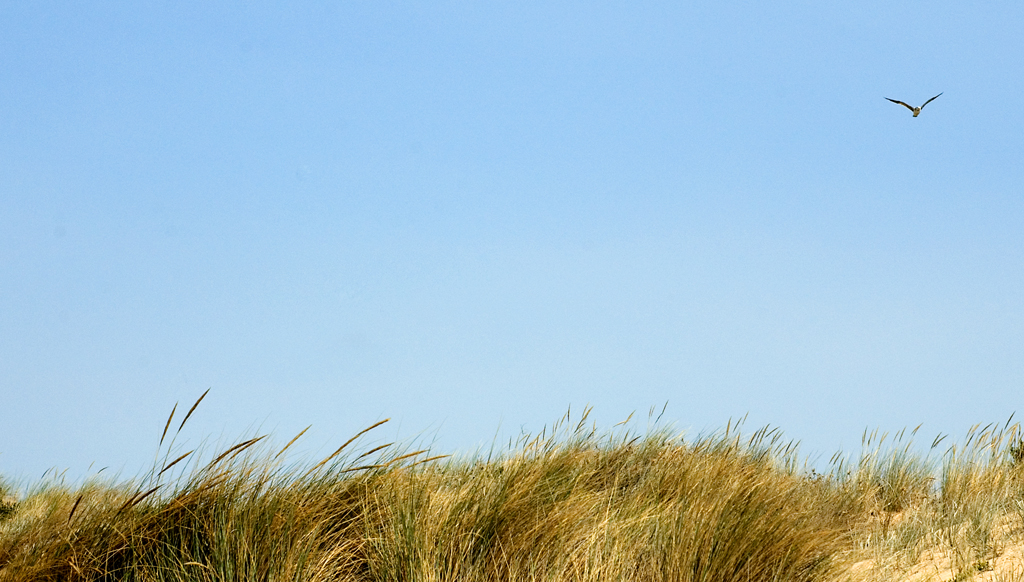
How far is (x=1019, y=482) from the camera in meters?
6.78

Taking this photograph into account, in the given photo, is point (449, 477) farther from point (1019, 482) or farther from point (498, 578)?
point (1019, 482)

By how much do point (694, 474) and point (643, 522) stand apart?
1.31 m

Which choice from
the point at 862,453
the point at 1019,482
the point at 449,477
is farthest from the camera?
the point at 862,453

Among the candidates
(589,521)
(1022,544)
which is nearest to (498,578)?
(589,521)

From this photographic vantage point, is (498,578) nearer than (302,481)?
Yes

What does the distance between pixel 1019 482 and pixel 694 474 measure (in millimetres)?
2857

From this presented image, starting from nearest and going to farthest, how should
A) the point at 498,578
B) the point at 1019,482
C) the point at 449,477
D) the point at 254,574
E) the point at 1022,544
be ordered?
the point at 254,574, the point at 498,578, the point at 1022,544, the point at 449,477, the point at 1019,482

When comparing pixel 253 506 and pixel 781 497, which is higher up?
pixel 781 497

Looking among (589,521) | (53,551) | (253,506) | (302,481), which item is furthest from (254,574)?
(589,521)

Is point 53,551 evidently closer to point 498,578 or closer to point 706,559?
point 498,578

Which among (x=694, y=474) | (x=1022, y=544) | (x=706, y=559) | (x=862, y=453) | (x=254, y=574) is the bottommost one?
(x=254, y=574)

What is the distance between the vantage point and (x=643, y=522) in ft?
15.9

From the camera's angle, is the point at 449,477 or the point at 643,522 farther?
the point at 449,477

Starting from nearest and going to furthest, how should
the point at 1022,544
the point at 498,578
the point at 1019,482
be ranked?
the point at 498,578 < the point at 1022,544 < the point at 1019,482
